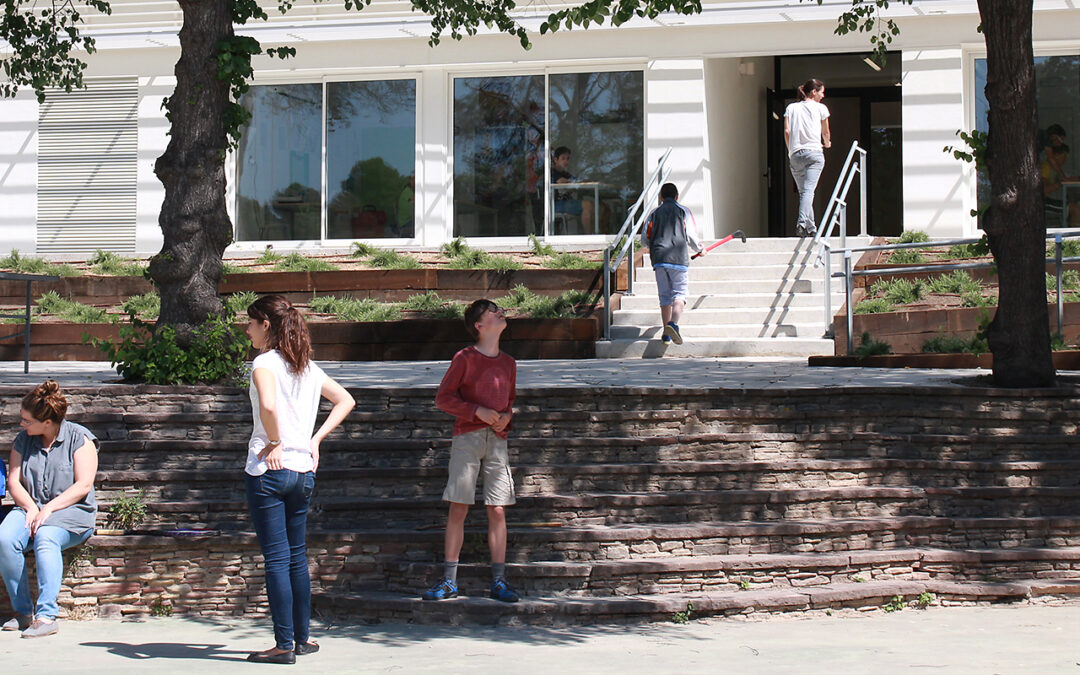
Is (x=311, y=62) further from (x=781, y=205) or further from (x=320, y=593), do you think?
(x=320, y=593)

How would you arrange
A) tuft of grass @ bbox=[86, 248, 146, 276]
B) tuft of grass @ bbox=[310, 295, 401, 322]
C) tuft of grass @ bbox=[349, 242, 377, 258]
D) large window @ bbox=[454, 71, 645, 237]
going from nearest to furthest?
tuft of grass @ bbox=[310, 295, 401, 322]
tuft of grass @ bbox=[86, 248, 146, 276]
tuft of grass @ bbox=[349, 242, 377, 258]
large window @ bbox=[454, 71, 645, 237]

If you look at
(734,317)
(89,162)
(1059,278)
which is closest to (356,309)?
(734,317)

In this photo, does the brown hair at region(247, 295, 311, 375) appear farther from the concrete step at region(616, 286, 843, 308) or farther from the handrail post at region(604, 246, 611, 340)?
the concrete step at region(616, 286, 843, 308)

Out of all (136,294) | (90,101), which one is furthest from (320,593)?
(90,101)

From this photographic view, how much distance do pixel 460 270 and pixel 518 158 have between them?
3.80 meters

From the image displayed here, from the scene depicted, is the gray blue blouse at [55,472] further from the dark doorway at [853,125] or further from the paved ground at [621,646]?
the dark doorway at [853,125]

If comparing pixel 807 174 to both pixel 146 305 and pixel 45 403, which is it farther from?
pixel 45 403

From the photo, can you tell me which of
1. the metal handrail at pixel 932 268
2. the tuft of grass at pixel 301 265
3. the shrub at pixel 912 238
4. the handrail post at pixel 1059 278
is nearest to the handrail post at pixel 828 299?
the metal handrail at pixel 932 268

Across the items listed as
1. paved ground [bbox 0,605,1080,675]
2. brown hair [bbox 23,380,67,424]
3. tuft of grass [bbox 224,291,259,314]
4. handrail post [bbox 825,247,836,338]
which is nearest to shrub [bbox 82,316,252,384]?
brown hair [bbox 23,380,67,424]

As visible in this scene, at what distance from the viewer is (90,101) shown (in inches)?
711

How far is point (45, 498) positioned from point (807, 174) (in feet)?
34.2

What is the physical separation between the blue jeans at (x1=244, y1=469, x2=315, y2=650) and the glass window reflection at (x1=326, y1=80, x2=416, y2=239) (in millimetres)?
12428

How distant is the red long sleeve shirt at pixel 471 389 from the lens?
6371mm

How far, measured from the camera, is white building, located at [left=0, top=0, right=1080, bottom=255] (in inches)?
655
